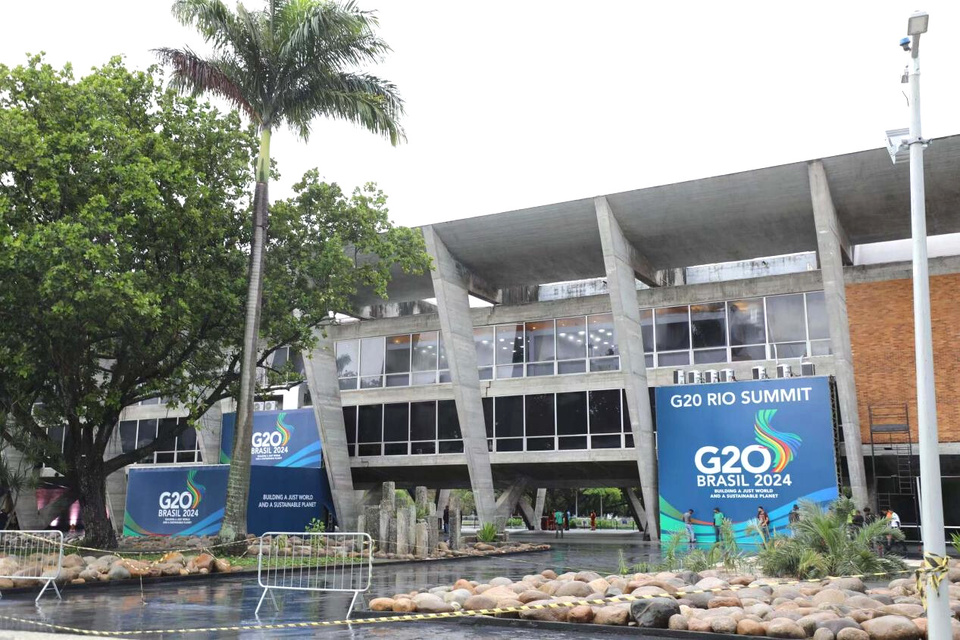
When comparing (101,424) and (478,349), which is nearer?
(101,424)

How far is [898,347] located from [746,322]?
204 inches

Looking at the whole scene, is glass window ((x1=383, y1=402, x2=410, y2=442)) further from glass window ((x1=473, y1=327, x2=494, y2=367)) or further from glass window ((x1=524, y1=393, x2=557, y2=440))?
glass window ((x1=524, y1=393, x2=557, y2=440))

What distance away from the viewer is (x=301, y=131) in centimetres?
2230

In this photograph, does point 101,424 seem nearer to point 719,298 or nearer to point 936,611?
point 936,611

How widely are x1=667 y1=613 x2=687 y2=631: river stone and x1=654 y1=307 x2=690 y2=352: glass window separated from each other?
23.9 metres

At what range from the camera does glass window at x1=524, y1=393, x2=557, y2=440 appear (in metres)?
34.0

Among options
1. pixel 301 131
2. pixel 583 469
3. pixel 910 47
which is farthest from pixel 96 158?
pixel 583 469

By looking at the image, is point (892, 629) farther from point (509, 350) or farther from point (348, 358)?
point (348, 358)

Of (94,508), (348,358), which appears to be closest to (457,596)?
(94,508)

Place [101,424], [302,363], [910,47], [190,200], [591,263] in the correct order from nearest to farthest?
[910,47] → [190,200] → [101,424] → [591,263] → [302,363]

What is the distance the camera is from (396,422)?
1478 inches

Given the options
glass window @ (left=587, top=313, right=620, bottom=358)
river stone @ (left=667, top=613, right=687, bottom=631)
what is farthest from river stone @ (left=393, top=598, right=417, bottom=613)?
glass window @ (left=587, top=313, right=620, bottom=358)

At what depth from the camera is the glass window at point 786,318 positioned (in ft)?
100

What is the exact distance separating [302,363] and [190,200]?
1984 centimetres
